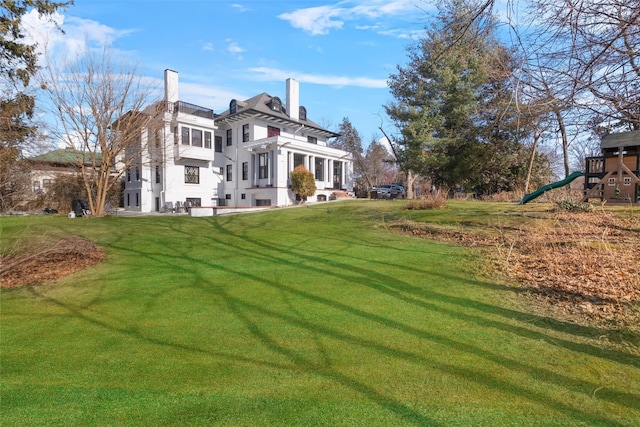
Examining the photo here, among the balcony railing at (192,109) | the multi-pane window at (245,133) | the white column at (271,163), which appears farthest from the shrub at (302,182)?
the balcony railing at (192,109)

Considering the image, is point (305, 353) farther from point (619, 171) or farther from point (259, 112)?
point (259, 112)

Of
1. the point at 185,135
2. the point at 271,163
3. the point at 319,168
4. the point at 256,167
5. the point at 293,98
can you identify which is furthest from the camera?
the point at 293,98

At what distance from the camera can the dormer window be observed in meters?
31.1

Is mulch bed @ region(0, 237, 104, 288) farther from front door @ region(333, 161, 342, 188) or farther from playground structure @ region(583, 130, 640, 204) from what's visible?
front door @ region(333, 161, 342, 188)

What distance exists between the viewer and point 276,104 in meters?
31.4

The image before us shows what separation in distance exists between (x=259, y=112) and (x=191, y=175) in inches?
297

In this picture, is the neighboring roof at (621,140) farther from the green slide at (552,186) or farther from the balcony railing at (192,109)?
the balcony railing at (192,109)

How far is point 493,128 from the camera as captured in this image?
2192 centimetres

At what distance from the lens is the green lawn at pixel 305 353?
238 centimetres

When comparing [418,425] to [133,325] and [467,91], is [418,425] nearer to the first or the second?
[133,325]

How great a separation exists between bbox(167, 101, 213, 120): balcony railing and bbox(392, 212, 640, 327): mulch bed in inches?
937

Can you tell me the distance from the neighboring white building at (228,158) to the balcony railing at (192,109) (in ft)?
0.26

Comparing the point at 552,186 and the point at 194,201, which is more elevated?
the point at 552,186

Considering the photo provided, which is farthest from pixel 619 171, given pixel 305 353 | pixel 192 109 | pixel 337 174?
pixel 192 109
